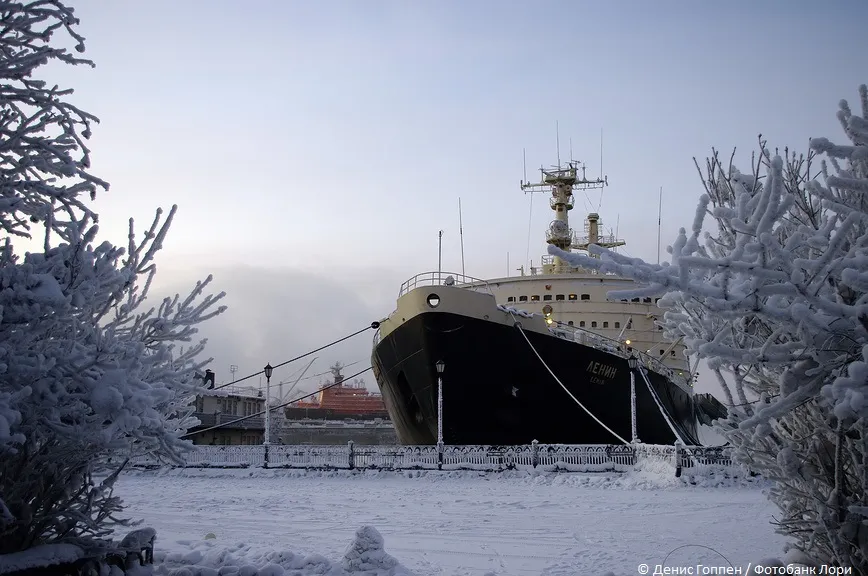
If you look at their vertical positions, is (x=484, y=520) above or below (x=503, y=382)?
below

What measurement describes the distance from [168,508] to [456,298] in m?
11.1

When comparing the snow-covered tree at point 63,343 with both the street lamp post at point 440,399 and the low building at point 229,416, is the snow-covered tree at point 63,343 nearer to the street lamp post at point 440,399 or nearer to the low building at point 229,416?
the street lamp post at point 440,399

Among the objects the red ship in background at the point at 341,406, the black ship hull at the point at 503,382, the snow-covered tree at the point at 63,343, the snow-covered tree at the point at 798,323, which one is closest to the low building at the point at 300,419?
the red ship in background at the point at 341,406

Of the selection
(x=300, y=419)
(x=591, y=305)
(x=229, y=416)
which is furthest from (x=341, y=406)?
(x=591, y=305)

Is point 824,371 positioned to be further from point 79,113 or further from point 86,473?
point 79,113

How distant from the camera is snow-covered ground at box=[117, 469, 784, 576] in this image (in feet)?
23.3

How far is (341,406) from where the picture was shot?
249 feet

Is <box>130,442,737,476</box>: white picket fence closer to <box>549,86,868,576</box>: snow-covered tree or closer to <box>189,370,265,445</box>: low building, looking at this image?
<box>549,86,868,576</box>: snow-covered tree

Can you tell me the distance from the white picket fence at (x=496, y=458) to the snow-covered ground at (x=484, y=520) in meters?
0.90

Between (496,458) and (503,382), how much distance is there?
8.19 ft

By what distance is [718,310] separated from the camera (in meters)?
3.39

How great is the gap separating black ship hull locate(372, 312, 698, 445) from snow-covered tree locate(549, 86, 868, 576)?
16.0m

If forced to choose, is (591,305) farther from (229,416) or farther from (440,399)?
(229,416)

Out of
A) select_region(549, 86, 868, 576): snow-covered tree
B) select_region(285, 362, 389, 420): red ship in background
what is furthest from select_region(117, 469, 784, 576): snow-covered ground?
select_region(285, 362, 389, 420): red ship in background
